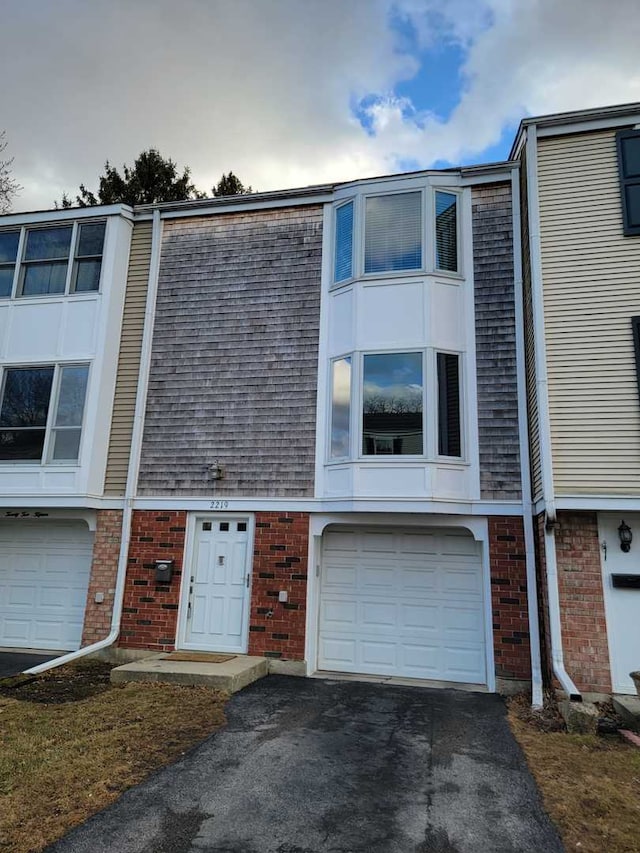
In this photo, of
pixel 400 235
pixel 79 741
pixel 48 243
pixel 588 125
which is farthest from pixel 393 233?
pixel 79 741

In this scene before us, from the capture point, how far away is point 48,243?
10.2m

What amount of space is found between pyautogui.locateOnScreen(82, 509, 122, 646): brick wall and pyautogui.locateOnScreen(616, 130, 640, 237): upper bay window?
8.89 m

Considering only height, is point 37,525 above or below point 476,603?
above

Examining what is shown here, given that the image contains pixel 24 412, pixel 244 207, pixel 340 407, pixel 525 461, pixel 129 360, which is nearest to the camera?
pixel 525 461

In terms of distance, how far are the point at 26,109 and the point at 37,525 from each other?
1085 centimetres

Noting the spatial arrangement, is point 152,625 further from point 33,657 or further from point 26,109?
point 26,109

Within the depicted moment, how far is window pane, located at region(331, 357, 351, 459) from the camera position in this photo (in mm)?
8305

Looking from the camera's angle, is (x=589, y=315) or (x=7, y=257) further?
(x=7, y=257)

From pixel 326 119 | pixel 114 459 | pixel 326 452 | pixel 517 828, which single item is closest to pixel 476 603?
pixel 326 452

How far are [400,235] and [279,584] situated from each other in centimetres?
585

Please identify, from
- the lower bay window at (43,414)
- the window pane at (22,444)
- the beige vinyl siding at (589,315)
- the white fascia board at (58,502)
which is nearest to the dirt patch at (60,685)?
the white fascia board at (58,502)

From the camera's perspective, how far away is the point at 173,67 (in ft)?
37.7

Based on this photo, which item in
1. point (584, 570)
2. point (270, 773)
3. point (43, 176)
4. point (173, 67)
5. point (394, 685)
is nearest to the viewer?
point (270, 773)

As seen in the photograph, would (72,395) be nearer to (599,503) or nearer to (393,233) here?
(393,233)
